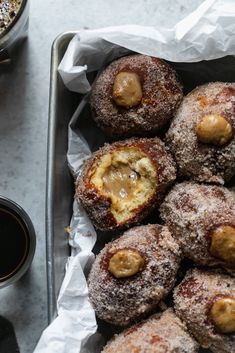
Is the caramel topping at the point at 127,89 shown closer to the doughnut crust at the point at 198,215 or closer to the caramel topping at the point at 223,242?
the doughnut crust at the point at 198,215

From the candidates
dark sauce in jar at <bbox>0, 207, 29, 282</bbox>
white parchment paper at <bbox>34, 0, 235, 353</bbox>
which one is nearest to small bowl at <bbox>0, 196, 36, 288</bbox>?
dark sauce in jar at <bbox>0, 207, 29, 282</bbox>

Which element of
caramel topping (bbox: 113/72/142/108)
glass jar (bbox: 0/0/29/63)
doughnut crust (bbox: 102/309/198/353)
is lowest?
doughnut crust (bbox: 102/309/198/353)

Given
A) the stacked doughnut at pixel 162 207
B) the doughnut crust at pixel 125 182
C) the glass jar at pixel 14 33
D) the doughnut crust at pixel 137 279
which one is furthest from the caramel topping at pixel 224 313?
the glass jar at pixel 14 33

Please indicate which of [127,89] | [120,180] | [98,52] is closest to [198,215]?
[120,180]

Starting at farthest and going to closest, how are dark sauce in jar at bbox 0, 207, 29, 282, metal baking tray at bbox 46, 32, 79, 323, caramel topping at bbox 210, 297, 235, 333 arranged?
dark sauce in jar at bbox 0, 207, 29, 282
metal baking tray at bbox 46, 32, 79, 323
caramel topping at bbox 210, 297, 235, 333

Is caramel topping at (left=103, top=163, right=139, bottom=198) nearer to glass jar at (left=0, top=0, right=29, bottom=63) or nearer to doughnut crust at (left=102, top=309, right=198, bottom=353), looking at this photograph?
doughnut crust at (left=102, top=309, right=198, bottom=353)

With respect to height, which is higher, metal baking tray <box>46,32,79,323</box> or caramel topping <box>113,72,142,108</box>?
caramel topping <box>113,72,142,108</box>

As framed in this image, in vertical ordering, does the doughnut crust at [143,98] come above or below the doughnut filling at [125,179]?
above

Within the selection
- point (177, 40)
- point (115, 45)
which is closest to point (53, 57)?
point (115, 45)
